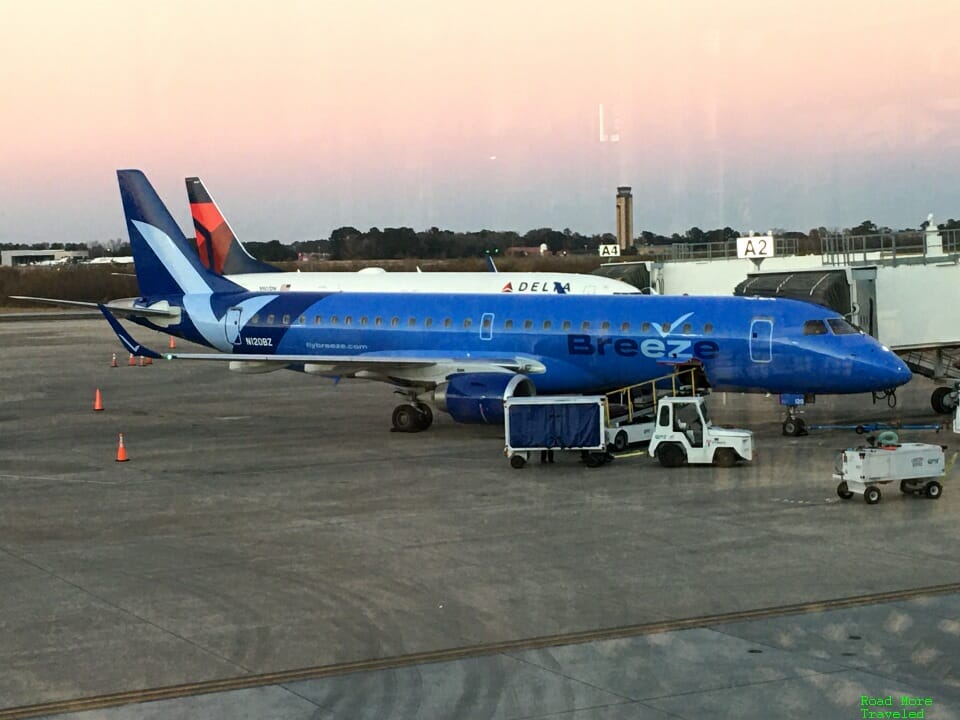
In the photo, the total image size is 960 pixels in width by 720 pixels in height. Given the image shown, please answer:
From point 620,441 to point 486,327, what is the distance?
6.52 m

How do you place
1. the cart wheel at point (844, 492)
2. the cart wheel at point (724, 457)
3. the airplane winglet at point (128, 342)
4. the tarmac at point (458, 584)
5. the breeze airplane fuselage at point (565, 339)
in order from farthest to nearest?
the airplane winglet at point (128, 342) < the breeze airplane fuselage at point (565, 339) < the cart wheel at point (724, 457) < the cart wheel at point (844, 492) < the tarmac at point (458, 584)

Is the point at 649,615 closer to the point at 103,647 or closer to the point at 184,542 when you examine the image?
the point at 103,647

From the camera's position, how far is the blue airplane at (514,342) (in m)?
32.6

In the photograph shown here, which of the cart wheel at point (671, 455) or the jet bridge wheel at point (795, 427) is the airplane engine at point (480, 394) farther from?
the jet bridge wheel at point (795, 427)

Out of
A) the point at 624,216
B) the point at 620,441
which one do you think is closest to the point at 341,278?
the point at 624,216

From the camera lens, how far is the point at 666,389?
35.0 m

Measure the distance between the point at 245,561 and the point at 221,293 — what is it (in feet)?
72.5

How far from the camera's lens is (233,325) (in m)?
39.9

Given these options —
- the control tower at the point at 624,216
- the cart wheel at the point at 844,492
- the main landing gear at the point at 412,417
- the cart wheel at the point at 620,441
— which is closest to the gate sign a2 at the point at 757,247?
the control tower at the point at 624,216

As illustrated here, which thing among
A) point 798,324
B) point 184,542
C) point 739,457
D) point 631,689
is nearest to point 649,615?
point 631,689

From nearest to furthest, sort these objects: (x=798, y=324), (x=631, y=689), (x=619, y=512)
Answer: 1. (x=631, y=689)
2. (x=619, y=512)
3. (x=798, y=324)

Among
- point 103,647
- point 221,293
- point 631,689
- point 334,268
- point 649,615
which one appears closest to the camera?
point 631,689

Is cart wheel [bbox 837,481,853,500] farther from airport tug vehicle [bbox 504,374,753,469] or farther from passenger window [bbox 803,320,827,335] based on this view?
passenger window [bbox 803,320,827,335]

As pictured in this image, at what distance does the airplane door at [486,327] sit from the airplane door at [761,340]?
725cm
